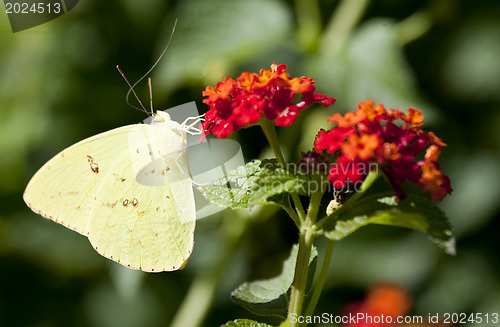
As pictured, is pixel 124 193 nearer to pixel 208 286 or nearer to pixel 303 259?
pixel 208 286

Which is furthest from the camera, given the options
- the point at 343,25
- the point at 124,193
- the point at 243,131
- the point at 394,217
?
the point at 243,131

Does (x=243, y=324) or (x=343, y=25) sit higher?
(x=343, y=25)

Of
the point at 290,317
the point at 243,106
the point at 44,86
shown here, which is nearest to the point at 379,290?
the point at 290,317

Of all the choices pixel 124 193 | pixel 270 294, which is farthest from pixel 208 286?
pixel 270 294

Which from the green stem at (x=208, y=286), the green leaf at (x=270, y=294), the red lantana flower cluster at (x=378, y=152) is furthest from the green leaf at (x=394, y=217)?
the green stem at (x=208, y=286)

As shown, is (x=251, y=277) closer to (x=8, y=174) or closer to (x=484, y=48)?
(x=8, y=174)
